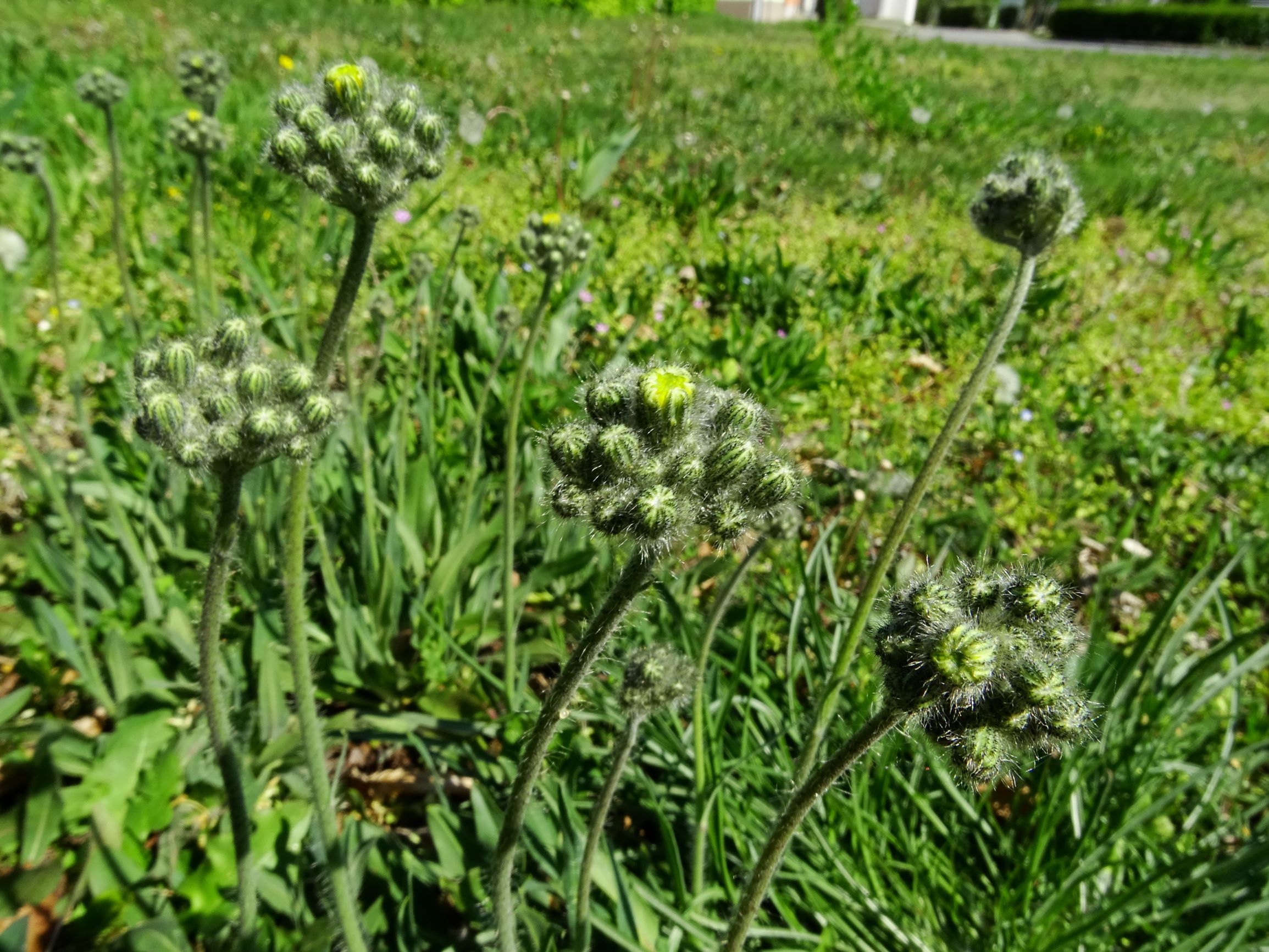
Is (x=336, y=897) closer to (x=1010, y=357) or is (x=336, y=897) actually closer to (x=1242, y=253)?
(x=1010, y=357)

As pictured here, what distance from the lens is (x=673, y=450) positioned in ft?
4.37

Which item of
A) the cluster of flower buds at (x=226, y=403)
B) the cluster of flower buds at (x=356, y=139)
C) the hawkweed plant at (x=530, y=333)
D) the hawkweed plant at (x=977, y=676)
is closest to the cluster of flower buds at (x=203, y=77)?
the hawkweed plant at (x=530, y=333)

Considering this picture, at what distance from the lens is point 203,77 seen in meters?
3.15

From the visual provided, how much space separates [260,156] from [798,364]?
3.41 metres

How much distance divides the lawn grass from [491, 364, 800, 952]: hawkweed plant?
0.23 m

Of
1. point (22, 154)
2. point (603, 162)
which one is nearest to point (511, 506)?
point (22, 154)

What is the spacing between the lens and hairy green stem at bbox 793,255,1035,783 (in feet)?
5.82

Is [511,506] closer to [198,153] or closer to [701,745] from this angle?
[701,745]

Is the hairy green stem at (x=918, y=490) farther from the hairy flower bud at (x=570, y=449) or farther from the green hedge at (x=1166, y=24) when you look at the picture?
the green hedge at (x=1166, y=24)

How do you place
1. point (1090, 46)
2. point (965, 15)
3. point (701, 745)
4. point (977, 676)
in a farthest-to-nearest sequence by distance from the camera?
1. point (965, 15)
2. point (1090, 46)
3. point (701, 745)
4. point (977, 676)

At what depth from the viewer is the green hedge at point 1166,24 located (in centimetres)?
4400

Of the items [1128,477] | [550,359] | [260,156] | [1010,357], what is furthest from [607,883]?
[1010,357]

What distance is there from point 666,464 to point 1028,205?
1.36 meters

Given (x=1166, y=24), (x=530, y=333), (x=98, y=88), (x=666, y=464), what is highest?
(x=1166, y=24)
